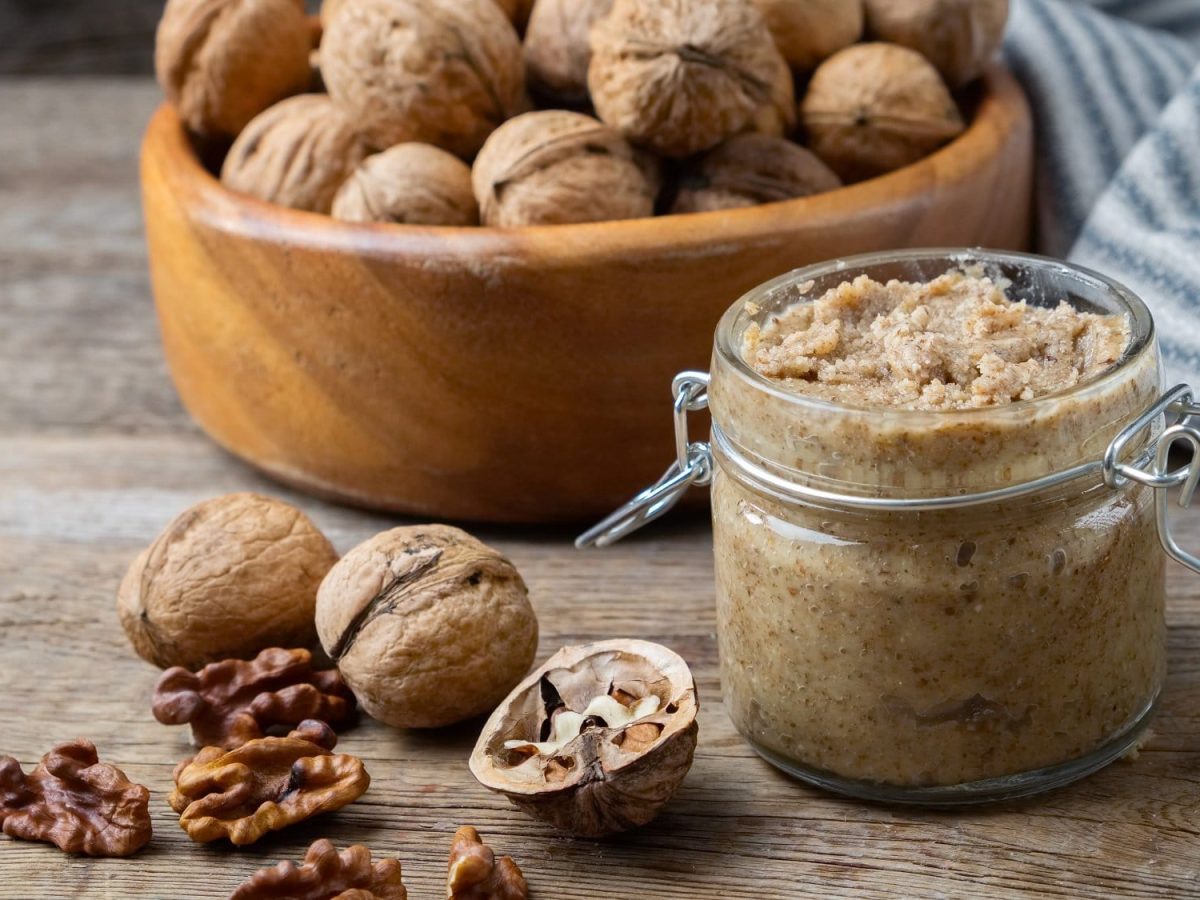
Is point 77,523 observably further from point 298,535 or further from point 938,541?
point 938,541

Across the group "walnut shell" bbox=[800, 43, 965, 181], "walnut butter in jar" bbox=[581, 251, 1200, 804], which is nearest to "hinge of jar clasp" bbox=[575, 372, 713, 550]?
"walnut butter in jar" bbox=[581, 251, 1200, 804]

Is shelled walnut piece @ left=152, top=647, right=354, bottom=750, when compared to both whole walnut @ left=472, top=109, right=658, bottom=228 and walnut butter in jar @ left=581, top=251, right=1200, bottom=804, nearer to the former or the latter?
walnut butter in jar @ left=581, top=251, right=1200, bottom=804

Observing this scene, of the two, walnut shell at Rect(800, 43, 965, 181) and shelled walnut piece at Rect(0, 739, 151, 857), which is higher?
walnut shell at Rect(800, 43, 965, 181)

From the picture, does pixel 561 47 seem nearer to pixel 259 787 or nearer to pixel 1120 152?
pixel 1120 152

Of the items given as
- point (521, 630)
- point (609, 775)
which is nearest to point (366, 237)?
point (521, 630)

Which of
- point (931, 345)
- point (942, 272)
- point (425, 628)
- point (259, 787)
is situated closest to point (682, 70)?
point (942, 272)
